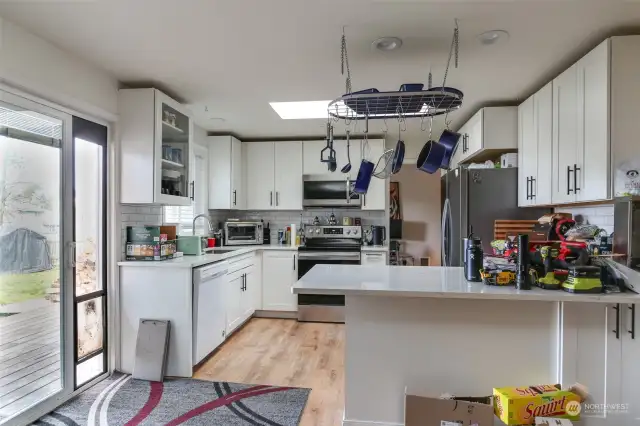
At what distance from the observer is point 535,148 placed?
3.06 m

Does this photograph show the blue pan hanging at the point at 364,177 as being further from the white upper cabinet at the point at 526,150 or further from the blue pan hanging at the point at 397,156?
the white upper cabinet at the point at 526,150

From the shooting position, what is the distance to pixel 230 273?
12.7ft

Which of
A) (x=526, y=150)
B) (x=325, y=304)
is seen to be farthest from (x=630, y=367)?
(x=325, y=304)

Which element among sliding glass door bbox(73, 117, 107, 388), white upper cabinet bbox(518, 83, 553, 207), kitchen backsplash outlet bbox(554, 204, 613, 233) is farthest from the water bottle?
sliding glass door bbox(73, 117, 107, 388)

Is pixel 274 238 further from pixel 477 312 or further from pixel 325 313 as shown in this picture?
pixel 477 312

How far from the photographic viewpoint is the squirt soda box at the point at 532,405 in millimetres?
1734

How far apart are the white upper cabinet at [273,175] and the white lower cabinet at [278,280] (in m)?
0.70

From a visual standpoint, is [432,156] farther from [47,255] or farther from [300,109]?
[47,255]

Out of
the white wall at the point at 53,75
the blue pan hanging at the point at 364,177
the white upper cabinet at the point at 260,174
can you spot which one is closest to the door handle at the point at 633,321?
the blue pan hanging at the point at 364,177

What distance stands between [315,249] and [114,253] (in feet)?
7.45

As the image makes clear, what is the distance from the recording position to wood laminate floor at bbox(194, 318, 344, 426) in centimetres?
263

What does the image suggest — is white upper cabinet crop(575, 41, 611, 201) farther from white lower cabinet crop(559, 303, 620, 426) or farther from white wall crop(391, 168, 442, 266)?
white wall crop(391, 168, 442, 266)

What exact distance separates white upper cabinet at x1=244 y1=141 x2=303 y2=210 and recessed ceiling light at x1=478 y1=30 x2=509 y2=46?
2.99m

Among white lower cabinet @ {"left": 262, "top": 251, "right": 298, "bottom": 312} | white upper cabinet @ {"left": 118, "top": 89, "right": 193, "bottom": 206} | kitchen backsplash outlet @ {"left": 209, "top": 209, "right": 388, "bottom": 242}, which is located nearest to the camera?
white upper cabinet @ {"left": 118, "top": 89, "right": 193, "bottom": 206}
